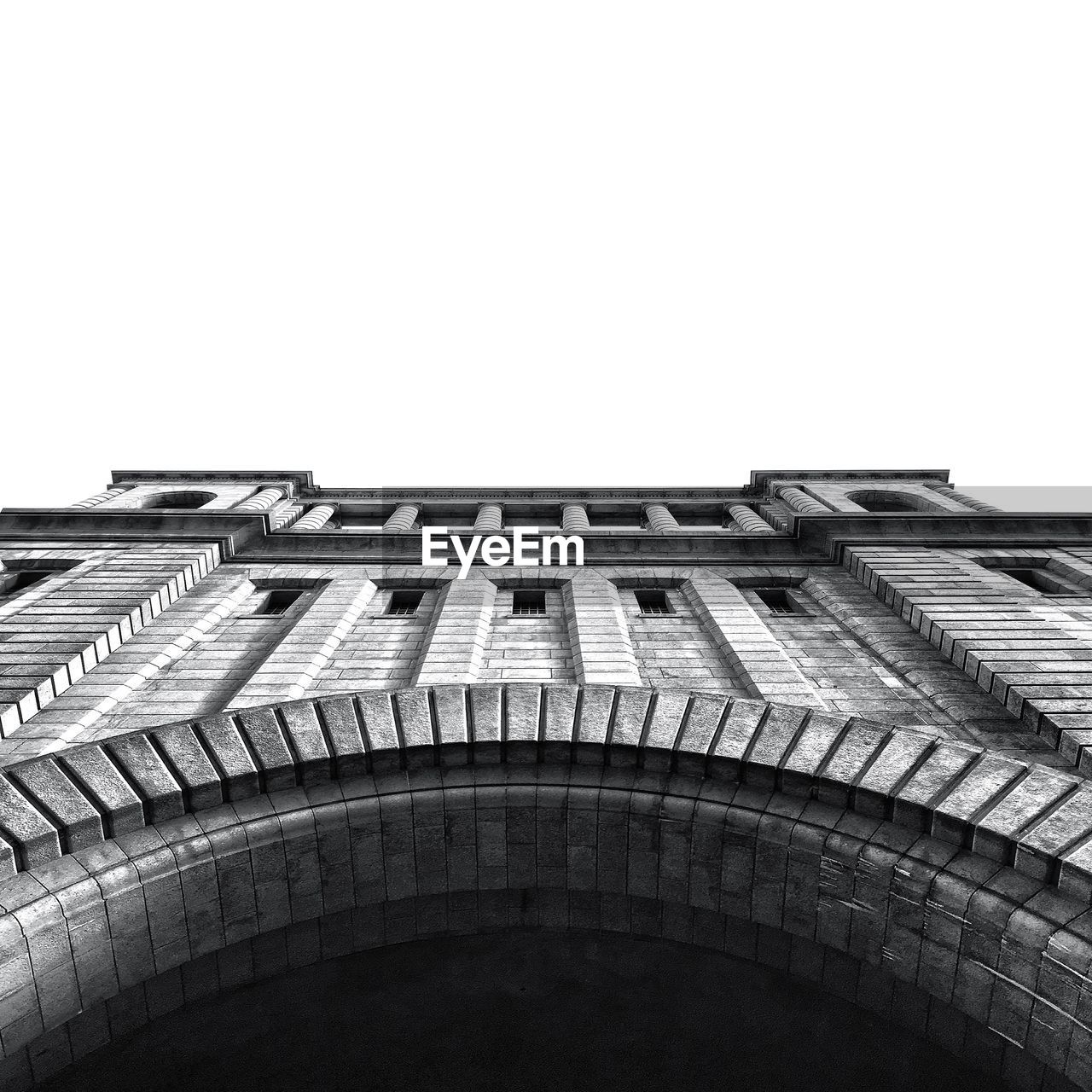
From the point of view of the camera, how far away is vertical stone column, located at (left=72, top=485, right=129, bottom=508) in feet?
88.6

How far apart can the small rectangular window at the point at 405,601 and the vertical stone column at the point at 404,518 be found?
23.8 ft

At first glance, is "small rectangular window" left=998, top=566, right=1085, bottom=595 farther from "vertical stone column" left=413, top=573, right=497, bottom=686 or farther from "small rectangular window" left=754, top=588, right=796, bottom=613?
"vertical stone column" left=413, top=573, right=497, bottom=686

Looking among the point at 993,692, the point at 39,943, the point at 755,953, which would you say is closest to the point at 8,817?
the point at 39,943

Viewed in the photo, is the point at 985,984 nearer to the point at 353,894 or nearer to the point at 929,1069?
the point at 929,1069

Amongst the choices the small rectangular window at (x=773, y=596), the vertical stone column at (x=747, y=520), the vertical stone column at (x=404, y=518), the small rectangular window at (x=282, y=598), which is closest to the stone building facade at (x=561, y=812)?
the small rectangular window at (x=282, y=598)

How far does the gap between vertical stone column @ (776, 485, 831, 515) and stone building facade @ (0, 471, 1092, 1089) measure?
10.6m

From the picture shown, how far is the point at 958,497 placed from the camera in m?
28.8

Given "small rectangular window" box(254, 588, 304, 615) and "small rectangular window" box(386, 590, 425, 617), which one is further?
"small rectangular window" box(254, 588, 304, 615)

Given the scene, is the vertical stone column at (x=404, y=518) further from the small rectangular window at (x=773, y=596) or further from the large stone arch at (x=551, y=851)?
the large stone arch at (x=551, y=851)

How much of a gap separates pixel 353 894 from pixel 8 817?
4167mm

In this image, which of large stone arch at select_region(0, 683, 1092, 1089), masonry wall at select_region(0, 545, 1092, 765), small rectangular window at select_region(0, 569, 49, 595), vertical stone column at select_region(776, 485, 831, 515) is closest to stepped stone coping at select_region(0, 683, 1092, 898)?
large stone arch at select_region(0, 683, 1092, 1089)

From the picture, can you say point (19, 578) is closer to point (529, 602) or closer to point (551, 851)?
point (529, 602)

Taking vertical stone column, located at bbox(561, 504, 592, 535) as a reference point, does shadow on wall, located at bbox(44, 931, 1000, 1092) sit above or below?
below

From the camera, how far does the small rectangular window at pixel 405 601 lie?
1836 cm
